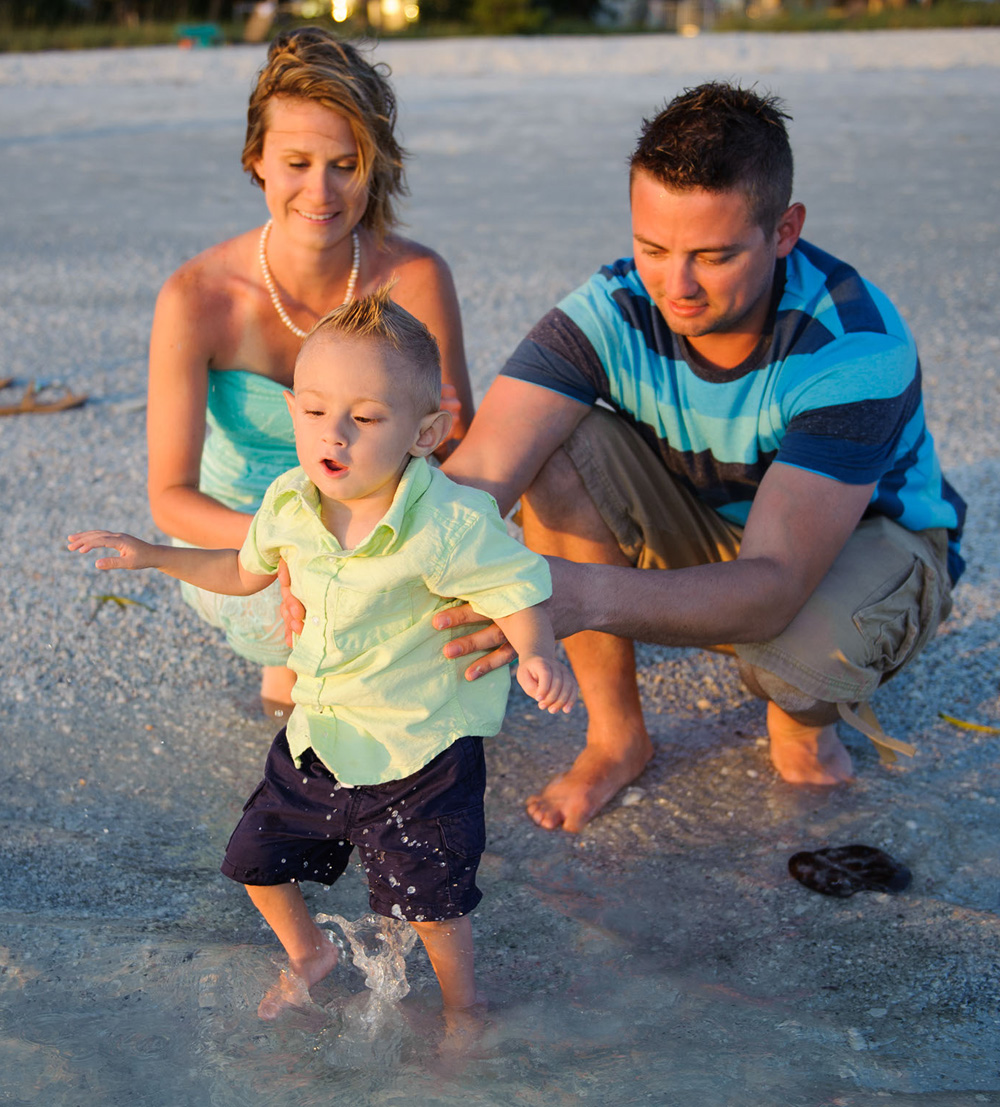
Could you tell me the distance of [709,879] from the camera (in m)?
2.44

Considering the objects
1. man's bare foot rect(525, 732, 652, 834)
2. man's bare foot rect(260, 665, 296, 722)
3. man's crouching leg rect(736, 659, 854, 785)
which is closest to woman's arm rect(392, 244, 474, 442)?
man's bare foot rect(260, 665, 296, 722)

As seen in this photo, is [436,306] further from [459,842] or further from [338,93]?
[459,842]

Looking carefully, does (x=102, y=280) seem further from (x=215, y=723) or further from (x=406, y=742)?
(x=406, y=742)

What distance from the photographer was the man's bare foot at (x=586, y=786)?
8.53 ft

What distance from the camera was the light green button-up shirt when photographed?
183cm

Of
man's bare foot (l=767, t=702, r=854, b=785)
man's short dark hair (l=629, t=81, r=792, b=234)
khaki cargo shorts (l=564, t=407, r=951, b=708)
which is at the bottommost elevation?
man's bare foot (l=767, t=702, r=854, b=785)

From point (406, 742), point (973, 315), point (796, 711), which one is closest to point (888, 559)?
point (796, 711)

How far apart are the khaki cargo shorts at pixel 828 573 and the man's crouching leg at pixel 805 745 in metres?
0.10

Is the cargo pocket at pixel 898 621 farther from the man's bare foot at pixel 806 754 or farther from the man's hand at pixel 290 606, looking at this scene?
the man's hand at pixel 290 606

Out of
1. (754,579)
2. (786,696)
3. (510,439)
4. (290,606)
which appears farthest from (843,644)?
(290,606)

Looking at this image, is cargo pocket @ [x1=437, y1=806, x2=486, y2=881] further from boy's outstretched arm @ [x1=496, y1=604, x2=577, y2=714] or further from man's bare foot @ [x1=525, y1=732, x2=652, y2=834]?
man's bare foot @ [x1=525, y1=732, x2=652, y2=834]

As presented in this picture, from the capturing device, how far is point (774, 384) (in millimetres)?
2525

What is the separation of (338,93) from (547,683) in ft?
4.84

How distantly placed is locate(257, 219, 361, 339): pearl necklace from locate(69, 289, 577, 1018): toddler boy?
3.26 ft
